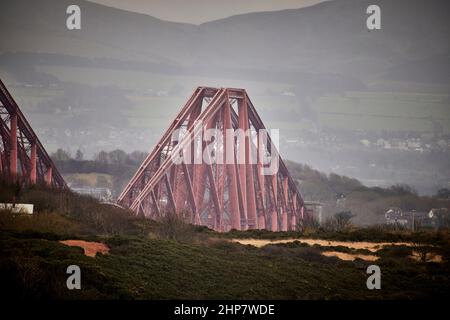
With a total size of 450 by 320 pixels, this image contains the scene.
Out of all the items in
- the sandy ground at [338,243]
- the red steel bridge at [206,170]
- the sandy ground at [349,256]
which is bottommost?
the sandy ground at [349,256]

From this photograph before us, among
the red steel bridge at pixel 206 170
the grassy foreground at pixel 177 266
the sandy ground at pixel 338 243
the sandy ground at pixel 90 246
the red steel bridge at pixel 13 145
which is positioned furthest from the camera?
the red steel bridge at pixel 206 170

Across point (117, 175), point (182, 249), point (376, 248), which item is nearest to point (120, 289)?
point (182, 249)

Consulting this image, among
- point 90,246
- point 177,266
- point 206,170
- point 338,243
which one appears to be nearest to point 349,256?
point 338,243

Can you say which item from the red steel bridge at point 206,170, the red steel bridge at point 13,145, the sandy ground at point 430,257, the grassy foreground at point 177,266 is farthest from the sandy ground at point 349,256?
the red steel bridge at point 206,170

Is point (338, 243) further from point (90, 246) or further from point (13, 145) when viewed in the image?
point (13, 145)

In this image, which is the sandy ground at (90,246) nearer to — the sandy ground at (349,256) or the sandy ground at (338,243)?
the sandy ground at (349,256)

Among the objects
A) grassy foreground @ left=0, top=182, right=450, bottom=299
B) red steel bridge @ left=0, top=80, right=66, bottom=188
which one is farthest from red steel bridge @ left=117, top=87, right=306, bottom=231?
grassy foreground @ left=0, top=182, right=450, bottom=299
